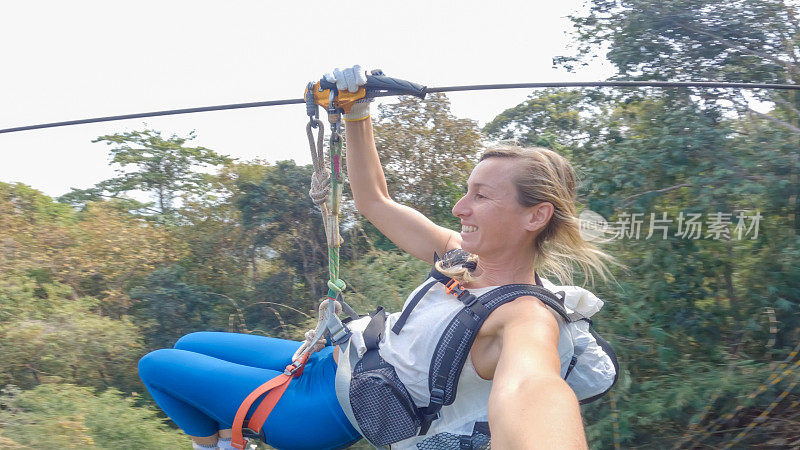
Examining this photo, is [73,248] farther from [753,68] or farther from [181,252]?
[753,68]

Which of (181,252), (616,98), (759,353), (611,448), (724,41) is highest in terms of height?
(724,41)

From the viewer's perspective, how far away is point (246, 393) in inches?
71.0

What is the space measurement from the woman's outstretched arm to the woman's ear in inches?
14.8

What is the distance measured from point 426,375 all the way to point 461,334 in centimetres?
16

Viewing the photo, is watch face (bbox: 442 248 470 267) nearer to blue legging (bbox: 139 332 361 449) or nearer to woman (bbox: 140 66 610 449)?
woman (bbox: 140 66 610 449)

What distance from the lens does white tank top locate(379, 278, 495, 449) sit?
5.24 ft

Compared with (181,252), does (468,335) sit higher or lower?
higher

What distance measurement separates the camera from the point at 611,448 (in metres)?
3.10

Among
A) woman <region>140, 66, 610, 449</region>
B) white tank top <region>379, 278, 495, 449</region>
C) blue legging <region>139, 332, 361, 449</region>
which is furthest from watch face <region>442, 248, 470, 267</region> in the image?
blue legging <region>139, 332, 361, 449</region>

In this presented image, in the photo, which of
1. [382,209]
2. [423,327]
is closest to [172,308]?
[382,209]

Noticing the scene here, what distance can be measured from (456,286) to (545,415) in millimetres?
676

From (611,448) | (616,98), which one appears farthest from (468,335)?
(616,98)

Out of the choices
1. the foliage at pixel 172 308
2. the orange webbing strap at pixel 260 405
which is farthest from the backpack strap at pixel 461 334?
the foliage at pixel 172 308

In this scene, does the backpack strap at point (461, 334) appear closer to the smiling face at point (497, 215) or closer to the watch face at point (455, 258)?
the smiling face at point (497, 215)
